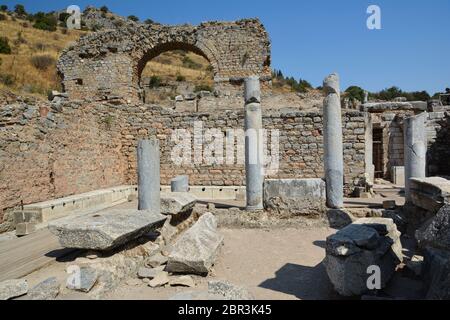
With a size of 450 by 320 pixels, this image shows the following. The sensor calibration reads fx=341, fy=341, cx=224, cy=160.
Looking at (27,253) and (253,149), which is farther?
(253,149)

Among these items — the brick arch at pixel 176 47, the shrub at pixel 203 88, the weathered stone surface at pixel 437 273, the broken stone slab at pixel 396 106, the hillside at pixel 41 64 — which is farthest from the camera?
the shrub at pixel 203 88

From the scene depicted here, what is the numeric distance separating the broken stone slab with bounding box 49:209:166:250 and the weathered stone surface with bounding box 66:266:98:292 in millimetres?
349

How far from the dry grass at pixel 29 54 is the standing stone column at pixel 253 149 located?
731 inches

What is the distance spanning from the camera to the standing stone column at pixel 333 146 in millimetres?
8258

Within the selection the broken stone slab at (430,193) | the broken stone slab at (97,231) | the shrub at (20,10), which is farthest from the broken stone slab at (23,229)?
the shrub at (20,10)

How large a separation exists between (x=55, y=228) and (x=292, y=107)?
450 inches

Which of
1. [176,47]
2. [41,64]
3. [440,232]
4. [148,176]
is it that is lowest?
[440,232]

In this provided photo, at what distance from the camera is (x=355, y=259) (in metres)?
4.14

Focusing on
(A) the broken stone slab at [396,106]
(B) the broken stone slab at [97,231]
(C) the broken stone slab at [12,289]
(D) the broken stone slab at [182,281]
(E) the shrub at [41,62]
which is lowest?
(D) the broken stone slab at [182,281]

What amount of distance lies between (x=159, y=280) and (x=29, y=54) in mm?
38748

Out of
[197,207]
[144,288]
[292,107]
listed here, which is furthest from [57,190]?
[292,107]

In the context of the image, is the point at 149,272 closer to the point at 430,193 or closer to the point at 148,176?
the point at 148,176

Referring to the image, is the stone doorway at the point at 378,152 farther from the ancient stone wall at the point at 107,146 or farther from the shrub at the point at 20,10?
the shrub at the point at 20,10

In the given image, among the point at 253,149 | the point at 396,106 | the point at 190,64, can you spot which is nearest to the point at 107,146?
the point at 253,149
